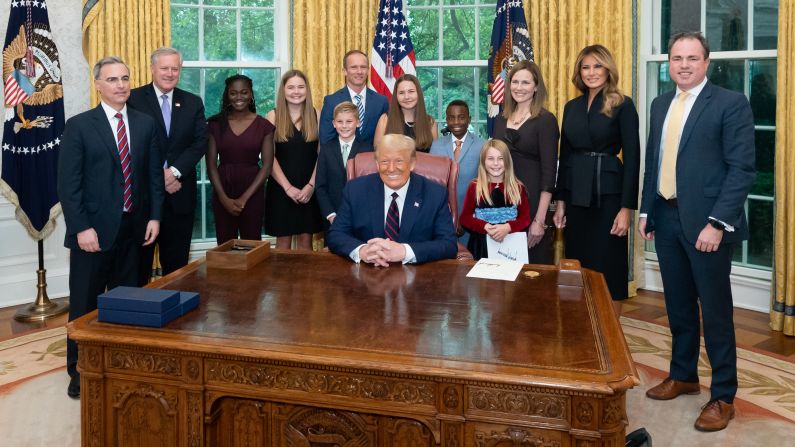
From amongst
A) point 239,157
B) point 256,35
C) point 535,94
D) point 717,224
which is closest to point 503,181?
point 535,94

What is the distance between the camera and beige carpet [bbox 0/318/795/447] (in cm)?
305

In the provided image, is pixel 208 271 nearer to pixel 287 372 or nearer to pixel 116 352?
pixel 116 352

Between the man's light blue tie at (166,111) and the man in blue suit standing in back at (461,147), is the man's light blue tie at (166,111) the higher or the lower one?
the higher one

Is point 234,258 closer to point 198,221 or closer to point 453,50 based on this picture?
point 198,221

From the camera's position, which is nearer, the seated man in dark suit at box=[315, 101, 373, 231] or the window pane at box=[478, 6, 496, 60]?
the seated man in dark suit at box=[315, 101, 373, 231]

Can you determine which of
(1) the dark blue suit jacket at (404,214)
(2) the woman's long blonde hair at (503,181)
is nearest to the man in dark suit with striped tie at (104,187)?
(1) the dark blue suit jacket at (404,214)

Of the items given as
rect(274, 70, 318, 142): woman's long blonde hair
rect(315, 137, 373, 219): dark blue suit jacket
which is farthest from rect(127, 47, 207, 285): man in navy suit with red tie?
rect(315, 137, 373, 219): dark blue suit jacket

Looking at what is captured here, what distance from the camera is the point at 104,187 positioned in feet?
11.3

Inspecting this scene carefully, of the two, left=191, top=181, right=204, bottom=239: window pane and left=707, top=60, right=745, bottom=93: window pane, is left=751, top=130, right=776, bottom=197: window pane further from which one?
left=191, top=181, right=204, bottom=239: window pane

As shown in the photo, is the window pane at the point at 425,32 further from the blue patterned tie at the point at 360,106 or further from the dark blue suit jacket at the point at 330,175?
the dark blue suit jacket at the point at 330,175

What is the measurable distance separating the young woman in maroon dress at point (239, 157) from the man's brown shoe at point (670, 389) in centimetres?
257

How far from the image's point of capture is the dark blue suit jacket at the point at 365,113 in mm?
4539

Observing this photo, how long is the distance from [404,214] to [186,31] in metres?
3.47

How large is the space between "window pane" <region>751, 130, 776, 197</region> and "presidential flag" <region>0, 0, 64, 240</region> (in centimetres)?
502
